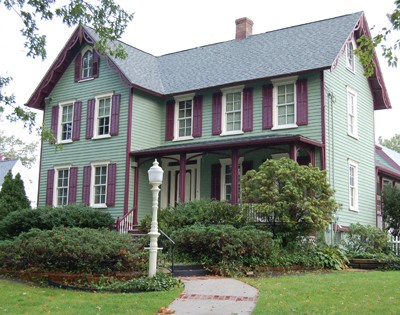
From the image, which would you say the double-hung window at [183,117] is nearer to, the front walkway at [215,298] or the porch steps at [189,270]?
the porch steps at [189,270]

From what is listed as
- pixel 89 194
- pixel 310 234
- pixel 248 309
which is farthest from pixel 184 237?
pixel 89 194

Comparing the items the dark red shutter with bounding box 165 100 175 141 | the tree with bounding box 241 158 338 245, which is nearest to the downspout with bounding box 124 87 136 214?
the dark red shutter with bounding box 165 100 175 141

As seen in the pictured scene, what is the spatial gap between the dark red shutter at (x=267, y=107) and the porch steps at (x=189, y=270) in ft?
25.3

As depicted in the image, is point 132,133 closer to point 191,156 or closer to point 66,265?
point 191,156

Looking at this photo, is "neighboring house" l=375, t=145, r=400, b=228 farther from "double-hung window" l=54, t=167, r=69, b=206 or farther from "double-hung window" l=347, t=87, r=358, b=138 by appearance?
"double-hung window" l=54, t=167, r=69, b=206

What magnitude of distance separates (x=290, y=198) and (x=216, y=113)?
6592 millimetres

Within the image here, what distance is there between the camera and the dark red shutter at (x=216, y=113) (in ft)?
69.3

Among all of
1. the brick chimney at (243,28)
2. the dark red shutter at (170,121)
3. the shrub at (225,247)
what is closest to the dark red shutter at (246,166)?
the dark red shutter at (170,121)

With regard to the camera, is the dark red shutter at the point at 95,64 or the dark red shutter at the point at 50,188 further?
the dark red shutter at the point at 50,188

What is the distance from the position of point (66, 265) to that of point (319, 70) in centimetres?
1107

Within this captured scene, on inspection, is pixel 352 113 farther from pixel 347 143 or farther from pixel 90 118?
pixel 90 118

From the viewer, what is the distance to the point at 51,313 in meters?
8.54

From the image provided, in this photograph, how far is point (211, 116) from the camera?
70.4ft

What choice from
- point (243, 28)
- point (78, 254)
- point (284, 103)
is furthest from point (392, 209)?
point (78, 254)
